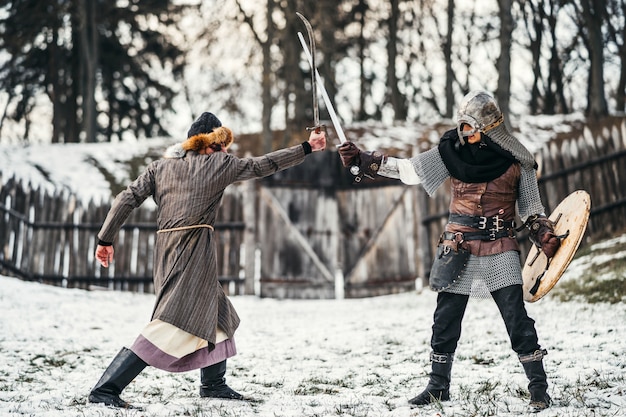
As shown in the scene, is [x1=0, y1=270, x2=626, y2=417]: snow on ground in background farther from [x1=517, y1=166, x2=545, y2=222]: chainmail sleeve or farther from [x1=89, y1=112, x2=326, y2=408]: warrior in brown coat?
[x1=517, y1=166, x2=545, y2=222]: chainmail sleeve

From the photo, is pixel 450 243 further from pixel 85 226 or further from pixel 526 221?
pixel 85 226

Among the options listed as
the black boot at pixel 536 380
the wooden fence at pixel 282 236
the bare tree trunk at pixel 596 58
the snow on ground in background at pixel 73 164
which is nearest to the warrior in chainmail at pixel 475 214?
the black boot at pixel 536 380

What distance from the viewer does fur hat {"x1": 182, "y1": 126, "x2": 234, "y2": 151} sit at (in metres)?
4.55

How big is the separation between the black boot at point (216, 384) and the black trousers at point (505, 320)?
127 centimetres

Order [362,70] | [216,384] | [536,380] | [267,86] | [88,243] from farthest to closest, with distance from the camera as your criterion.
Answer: [362,70] < [267,86] < [88,243] < [216,384] < [536,380]

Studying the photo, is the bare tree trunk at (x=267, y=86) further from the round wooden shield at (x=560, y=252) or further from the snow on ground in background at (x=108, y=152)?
the round wooden shield at (x=560, y=252)

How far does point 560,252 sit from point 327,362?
8.23ft

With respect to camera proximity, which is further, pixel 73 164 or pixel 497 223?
pixel 73 164

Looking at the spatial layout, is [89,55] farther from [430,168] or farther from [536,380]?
[536,380]

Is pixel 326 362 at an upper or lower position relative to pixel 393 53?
lower

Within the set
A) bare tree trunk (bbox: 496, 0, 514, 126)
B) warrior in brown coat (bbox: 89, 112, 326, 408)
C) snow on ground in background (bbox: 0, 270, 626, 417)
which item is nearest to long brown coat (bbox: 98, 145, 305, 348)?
warrior in brown coat (bbox: 89, 112, 326, 408)

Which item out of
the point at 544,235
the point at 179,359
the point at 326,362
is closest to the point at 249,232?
the point at 326,362

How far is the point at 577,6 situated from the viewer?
1662 cm

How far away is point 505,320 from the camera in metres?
4.12
